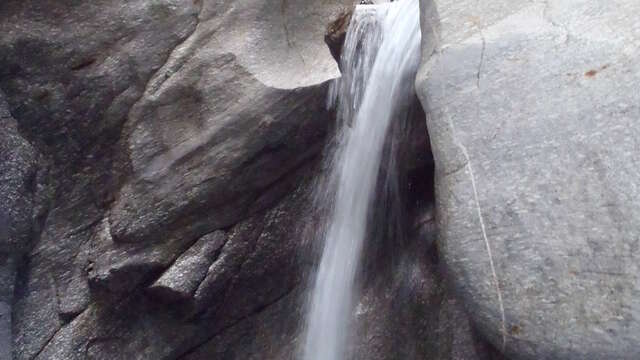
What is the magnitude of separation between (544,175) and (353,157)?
4.76 ft

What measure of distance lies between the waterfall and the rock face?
761 millimetres

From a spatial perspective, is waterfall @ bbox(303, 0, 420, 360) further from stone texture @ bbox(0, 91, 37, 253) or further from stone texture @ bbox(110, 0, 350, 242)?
stone texture @ bbox(0, 91, 37, 253)

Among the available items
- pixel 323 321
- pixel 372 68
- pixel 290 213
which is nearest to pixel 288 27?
pixel 372 68

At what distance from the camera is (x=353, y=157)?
4.01m

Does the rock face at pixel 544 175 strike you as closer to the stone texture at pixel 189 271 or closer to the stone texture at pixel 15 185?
the stone texture at pixel 189 271

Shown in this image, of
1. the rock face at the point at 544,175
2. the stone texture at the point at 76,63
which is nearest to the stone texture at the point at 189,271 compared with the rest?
the stone texture at the point at 76,63

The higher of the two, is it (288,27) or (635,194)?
(288,27)

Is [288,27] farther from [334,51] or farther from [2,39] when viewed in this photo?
[2,39]

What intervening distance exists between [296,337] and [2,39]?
252cm

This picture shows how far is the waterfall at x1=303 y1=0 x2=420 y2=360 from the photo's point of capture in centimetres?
390

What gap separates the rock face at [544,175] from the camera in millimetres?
2557

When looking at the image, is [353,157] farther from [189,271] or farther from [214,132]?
[189,271]

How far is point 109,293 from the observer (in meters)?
3.89

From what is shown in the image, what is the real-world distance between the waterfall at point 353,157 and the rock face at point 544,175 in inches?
30.0
